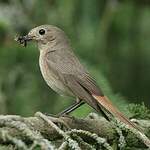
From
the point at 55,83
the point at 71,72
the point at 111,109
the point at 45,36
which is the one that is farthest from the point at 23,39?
the point at 111,109

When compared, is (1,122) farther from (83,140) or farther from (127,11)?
(127,11)

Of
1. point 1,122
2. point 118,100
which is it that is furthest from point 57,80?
point 1,122

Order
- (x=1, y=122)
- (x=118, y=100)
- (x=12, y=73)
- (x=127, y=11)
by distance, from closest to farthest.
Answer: (x=1, y=122) < (x=118, y=100) < (x=12, y=73) < (x=127, y=11)

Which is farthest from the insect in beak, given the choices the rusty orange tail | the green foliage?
the green foliage

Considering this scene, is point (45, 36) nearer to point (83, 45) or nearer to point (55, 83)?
point (55, 83)

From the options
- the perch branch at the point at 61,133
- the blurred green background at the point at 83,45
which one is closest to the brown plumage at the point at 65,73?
the perch branch at the point at 61,133

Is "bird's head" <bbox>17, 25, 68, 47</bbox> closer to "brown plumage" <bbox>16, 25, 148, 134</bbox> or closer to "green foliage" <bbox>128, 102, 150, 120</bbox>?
"brown plumage" <bbox>16, 25, 148, 134</bbox>
